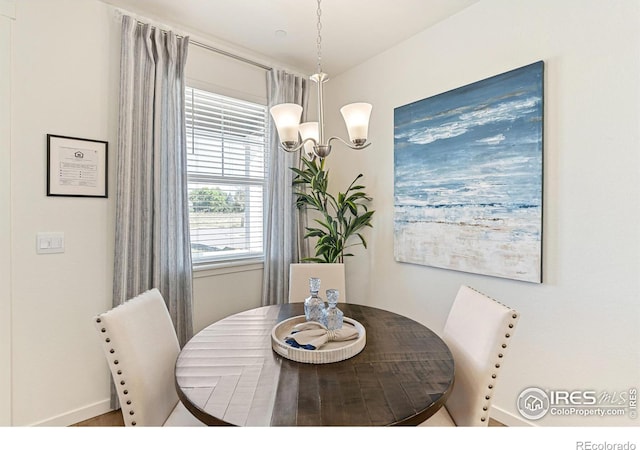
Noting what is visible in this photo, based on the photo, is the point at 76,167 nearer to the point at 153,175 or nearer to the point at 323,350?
the point at 153,175

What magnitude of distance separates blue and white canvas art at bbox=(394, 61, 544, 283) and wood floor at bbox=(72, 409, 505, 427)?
37.9 inches

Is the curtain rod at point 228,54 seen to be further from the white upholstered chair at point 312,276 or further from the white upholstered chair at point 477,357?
the white upholstered chair at point 477,357

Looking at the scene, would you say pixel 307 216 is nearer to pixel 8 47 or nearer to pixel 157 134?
pixel 157 134

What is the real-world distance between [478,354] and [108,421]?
231 centimetres

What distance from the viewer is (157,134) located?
2.27m

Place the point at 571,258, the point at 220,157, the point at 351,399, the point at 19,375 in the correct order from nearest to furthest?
the point at 351,399 < the point at 571,258 < the point at 19,375 < the point at 220,157

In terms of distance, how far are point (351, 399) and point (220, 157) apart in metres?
2.32

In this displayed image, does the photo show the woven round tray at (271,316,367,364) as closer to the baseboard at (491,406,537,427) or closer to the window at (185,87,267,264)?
the baseboard at (491,406,537,427)

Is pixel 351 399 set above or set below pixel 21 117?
below

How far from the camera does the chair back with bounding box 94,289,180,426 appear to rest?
1.19 meters

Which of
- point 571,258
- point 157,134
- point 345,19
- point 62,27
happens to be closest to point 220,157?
point 157,134

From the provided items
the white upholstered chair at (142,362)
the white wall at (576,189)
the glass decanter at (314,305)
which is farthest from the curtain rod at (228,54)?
the glass decanter at (314,305)

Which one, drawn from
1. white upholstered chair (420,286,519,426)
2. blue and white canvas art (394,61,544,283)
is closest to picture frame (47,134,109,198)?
blue and white canvas art (394,61,544,283)

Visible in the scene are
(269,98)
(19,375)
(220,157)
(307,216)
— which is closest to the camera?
(19,375)
